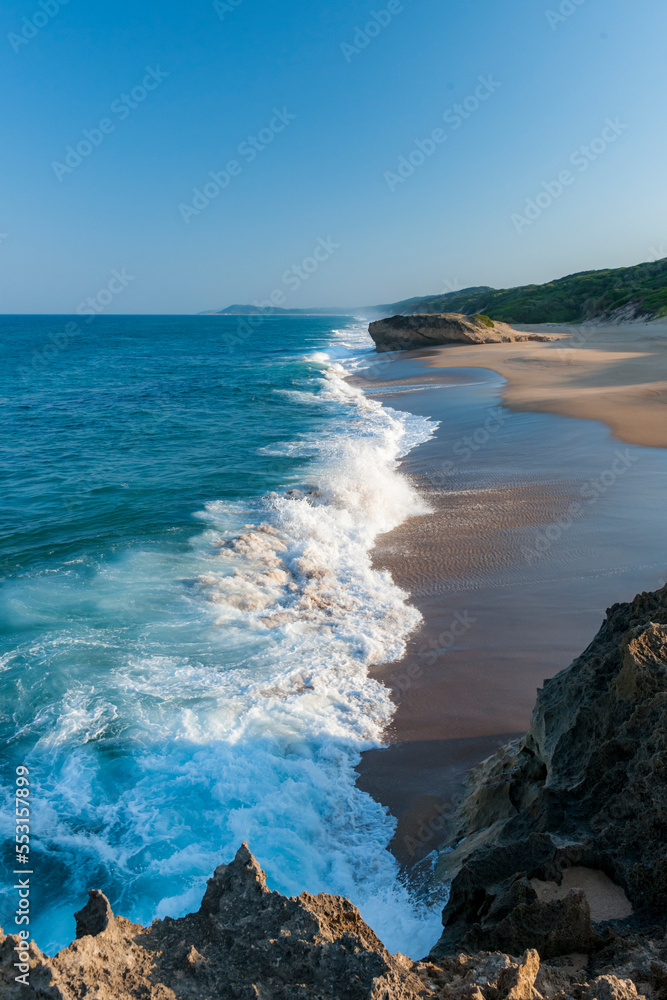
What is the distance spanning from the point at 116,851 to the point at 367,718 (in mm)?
2416

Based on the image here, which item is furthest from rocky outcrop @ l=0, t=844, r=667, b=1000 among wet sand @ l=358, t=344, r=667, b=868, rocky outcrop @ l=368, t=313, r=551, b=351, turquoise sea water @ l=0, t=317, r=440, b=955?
rocky outcrop @ l=368, t=313, r=551, b=351

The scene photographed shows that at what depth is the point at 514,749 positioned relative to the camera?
4.29 meters

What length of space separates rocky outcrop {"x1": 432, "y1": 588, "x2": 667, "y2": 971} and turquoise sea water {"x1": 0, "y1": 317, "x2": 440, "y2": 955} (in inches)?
34.7

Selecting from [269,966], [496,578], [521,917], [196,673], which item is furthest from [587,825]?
[496,578]

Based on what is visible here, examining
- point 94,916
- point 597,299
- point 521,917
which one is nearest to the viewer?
point 94,916

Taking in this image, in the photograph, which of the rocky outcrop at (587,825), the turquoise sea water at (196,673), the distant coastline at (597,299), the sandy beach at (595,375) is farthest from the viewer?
the distant coastline at (597,299)

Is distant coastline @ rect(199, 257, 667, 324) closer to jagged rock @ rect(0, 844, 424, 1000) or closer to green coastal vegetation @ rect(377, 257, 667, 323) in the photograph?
green coastal vegetation @ rect(377, 257, 667, 323)

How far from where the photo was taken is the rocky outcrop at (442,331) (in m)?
42.7

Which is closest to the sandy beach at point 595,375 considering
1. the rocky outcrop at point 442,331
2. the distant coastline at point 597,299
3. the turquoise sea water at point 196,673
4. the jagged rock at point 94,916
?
the rocky outcrop at point 442,331

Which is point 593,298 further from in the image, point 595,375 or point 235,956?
point 235,956

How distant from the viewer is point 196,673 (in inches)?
252

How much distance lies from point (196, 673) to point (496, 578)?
13.9ft

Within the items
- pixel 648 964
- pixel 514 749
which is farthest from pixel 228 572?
pixel 648 964

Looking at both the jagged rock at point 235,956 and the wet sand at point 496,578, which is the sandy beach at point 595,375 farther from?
the jagged rock at point 235,956
